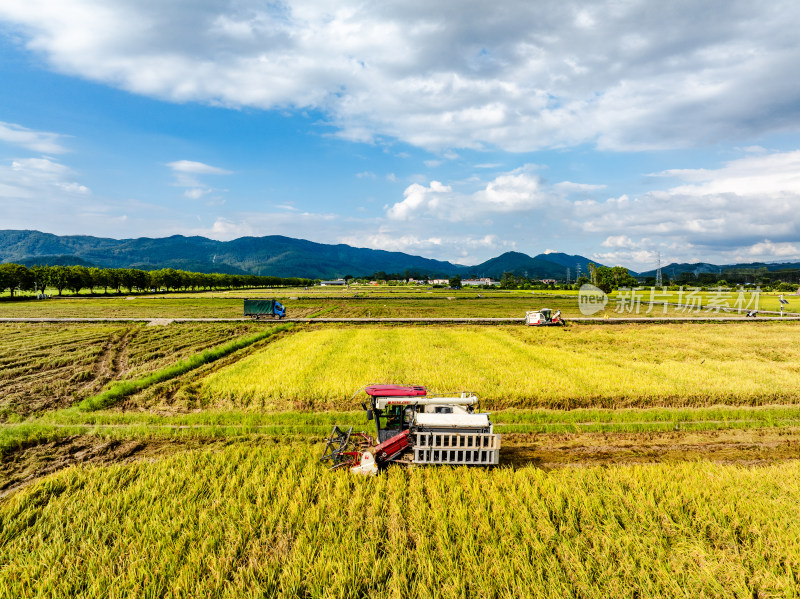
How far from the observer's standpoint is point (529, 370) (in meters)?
21.0

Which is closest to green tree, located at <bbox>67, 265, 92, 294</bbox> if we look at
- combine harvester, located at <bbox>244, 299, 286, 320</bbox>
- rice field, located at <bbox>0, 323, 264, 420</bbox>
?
rice field, located at <bbox>0, 323, 264, 420</bbox>

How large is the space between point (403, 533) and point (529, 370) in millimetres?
15254

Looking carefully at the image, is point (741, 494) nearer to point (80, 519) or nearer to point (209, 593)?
point (209, 593)

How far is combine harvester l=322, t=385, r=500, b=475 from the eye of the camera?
966cm

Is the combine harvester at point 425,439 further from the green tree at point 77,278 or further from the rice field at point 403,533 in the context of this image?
the green tree at point 77,278

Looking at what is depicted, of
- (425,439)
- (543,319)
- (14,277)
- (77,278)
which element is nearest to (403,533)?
(425,439)

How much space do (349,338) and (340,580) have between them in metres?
26.9

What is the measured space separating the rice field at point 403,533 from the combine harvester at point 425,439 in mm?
400

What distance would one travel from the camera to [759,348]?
28734 millimetres

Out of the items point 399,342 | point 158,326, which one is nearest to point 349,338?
point 399,342

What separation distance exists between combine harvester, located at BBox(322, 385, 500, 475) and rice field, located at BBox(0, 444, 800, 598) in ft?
1.31

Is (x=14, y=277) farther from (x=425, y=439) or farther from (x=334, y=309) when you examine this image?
(x=425, y=439)

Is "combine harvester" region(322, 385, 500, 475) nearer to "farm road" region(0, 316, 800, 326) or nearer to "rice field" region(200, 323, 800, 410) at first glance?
"rice field" region(200, 323, 800, 410)

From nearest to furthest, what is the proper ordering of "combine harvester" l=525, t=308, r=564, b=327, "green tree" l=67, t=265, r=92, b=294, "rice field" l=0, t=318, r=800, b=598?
"rice field" l=0, t=318, r=800, b=598, "combine harvester" l=525, t=308, r=564, b=327, "green tree" l=67, t=265, r=92, b=294
